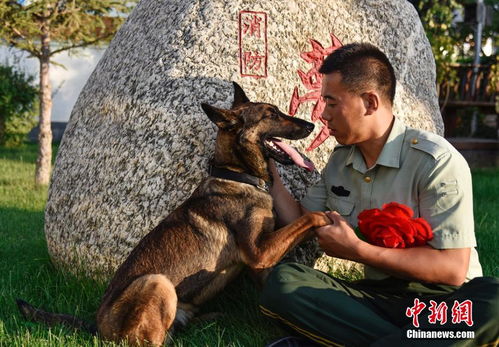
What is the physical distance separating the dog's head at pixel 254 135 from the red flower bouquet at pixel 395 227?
851 mm

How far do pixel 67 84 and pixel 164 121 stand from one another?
17720 mm

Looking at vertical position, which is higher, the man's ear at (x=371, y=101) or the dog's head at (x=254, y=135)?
the man's ear at (x=371, y=101)

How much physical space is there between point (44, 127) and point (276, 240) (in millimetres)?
7587

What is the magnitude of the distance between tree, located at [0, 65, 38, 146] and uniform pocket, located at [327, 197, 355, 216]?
13.6 m

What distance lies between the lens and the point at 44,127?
1009 cm

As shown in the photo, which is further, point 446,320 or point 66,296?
point 66,296

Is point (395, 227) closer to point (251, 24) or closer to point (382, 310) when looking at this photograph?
point (382, 310)

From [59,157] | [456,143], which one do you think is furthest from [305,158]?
[456,143]

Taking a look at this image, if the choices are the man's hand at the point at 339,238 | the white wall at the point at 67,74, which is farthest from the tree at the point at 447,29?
the white wall at the point at 67,74

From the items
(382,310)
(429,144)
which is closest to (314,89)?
(429,144)

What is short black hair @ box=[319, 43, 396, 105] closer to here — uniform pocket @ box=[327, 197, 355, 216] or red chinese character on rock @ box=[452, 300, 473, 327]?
uniform pocket @ box=[327, 197, 355, 216]

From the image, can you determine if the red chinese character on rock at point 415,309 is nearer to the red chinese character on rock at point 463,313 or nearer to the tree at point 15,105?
the red chinese character on rock at point 463,313

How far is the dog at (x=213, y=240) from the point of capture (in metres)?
3.40

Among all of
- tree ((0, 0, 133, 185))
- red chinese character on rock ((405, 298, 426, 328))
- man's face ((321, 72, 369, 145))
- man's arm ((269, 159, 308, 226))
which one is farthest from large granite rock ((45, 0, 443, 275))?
tree ((0, 0, 133, 185))
